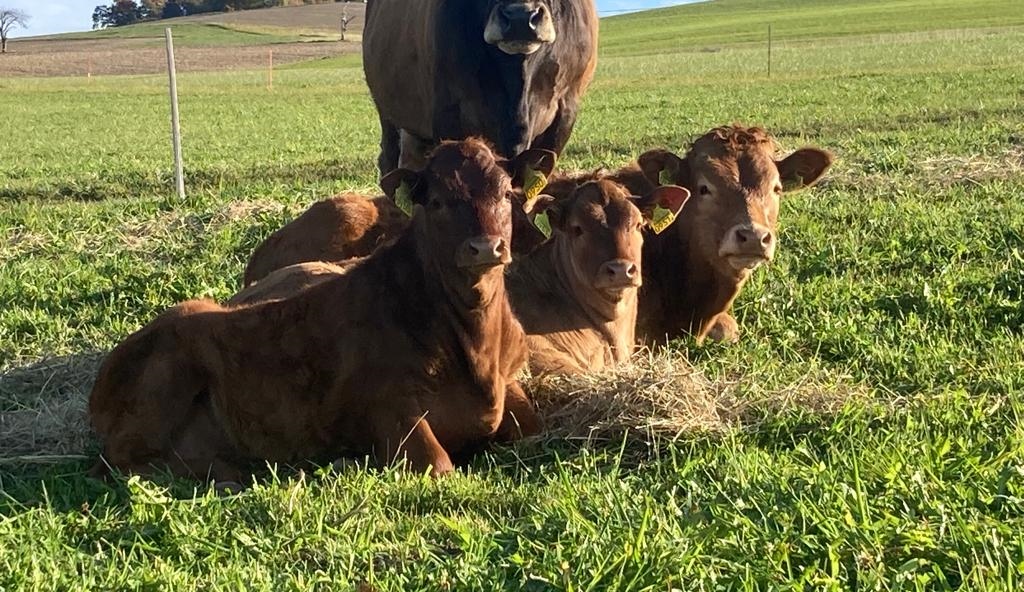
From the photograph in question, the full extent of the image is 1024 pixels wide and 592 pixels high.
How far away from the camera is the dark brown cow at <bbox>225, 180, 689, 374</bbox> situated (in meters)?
6.17

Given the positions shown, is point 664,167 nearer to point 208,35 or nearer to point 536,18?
point 536,18

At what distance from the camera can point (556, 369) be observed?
6098 mm

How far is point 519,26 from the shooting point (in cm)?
813

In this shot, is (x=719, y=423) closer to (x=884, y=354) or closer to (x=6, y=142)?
(x=884, y=354)

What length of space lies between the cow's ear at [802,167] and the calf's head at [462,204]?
2.35 metres

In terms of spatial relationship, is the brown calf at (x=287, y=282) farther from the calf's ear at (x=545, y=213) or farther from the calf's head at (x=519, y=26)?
the calf's head at (x=519, y=26)

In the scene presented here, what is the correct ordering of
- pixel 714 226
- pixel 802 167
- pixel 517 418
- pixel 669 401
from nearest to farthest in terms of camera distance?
pixel 669 401
pixel 517 418
pixel 714 226
pixel 802 167

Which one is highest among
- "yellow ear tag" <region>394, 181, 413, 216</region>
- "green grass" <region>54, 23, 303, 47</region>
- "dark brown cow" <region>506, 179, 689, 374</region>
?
"green grass" <region>54, 23, 303, 47</region>

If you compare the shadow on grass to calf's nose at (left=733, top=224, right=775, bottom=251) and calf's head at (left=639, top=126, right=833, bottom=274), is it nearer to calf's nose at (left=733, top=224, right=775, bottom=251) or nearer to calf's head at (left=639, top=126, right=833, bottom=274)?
calf's head at (left=639, top=126, right=833, bottom=274)

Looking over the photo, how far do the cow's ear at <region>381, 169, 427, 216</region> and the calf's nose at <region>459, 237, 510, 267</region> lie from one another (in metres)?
0.55

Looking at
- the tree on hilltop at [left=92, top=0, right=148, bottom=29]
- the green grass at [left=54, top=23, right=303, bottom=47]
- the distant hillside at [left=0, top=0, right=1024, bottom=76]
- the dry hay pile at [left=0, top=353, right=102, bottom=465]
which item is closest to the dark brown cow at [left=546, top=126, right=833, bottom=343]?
the dry hay pile at [left=0, top=353, right=102, bottom=465]

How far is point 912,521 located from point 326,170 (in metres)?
14.6

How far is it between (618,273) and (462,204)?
115 centimetres

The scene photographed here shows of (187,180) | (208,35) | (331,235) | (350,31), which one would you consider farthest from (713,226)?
(350,31)
